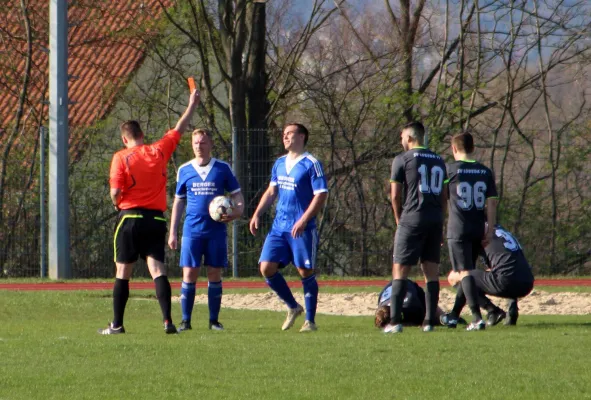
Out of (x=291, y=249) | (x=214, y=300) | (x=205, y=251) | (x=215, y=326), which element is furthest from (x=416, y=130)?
(x=215, y=326)

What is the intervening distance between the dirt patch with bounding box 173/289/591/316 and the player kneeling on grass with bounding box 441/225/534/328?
9.15 ft

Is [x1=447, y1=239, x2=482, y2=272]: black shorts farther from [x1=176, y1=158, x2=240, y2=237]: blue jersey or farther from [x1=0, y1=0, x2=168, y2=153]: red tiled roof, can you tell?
[x1=0, y1=0, x2=168, y2=153]: red tiled roof

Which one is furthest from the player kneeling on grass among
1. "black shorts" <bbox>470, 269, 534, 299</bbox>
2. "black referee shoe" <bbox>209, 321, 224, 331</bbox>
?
"black referee shoe" <bbox>209, 321, 224, 331</bbox>

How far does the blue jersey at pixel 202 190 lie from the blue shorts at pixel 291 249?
1.98 feet

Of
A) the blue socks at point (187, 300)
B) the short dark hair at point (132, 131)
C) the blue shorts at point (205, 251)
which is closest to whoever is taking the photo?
the short dark hair at point (132, 131)

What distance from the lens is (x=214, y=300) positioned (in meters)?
11.2

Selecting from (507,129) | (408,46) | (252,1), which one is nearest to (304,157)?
(507,129)

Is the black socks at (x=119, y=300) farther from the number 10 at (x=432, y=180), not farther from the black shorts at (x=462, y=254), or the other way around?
the black shorts at (x=462, y=254)

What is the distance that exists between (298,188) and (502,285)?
2.28m

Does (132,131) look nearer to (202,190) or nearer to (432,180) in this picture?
(202,190)

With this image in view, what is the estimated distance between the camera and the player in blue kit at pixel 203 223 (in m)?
11.0

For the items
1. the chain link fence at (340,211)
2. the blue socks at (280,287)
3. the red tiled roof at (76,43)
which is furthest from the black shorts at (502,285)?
the red tiled roof at (76,43)

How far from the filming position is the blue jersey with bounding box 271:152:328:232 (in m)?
10.6

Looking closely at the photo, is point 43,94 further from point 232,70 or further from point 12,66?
point 232,70
